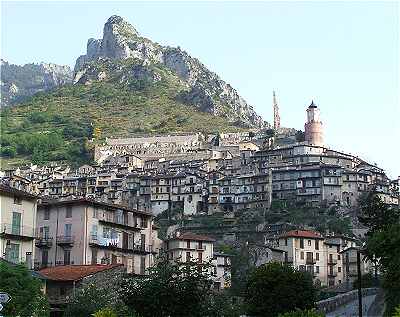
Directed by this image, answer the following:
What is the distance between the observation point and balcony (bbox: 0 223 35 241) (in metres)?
43.3

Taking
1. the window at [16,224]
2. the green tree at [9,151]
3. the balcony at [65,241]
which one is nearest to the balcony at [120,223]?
the balcony at [65,241]

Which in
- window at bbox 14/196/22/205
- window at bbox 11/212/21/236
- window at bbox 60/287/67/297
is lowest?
window at bbox 60/287/67/297

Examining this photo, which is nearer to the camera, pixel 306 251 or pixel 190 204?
pixel 306 251

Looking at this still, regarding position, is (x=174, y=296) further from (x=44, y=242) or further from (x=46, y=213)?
(x=46, y=213)

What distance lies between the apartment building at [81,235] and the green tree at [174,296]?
16.1 m

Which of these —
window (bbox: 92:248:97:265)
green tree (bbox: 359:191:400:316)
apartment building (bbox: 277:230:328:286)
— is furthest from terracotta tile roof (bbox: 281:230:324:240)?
green tree (bbox: 359:191:400:316)

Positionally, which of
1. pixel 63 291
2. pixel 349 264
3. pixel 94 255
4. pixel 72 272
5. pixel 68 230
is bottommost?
pixel 63 291

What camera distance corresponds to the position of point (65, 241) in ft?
175

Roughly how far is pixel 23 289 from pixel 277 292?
18.3m

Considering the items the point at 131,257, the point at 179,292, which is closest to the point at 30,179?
the point at 131,257

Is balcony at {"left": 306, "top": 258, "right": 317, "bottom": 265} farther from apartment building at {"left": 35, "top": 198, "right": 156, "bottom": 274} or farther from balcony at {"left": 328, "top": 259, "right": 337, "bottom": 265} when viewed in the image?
apartment building at {"left": 35, "top": 198, "right": 156, "bottom": 274}

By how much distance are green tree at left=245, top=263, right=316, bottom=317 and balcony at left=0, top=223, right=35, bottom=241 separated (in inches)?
543

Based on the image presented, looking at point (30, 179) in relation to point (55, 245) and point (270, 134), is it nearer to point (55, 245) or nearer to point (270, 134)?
point (270, 134)

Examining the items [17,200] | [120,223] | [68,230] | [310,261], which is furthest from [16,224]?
[310,261]
